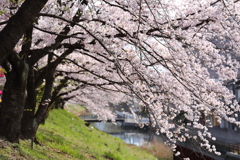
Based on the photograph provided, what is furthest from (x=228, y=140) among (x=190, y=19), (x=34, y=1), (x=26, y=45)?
(x=34, y=1)

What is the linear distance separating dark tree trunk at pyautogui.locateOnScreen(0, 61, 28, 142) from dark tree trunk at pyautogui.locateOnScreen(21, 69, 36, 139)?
3.27 ft

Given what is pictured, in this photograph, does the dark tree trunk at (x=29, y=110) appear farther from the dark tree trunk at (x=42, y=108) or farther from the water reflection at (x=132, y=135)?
the water reflection at (x=132, y=135)

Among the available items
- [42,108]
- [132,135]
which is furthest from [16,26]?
[132,135]

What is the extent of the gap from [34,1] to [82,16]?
10.4 ft

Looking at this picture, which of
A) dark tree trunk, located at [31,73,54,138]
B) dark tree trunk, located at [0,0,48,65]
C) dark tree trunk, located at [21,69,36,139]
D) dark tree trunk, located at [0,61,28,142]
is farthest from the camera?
dark tree trunk, located at [31,73,54,138]

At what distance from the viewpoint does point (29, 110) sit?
26.1 feet

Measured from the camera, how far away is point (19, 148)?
6.43m

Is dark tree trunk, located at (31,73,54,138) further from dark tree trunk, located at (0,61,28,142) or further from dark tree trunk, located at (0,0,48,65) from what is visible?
dark tree trunk, located at (0,0,48,65)

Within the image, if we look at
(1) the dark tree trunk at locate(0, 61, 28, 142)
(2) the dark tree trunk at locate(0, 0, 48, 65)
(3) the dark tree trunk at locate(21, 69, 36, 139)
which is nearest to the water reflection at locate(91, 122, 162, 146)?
(3) the dark tree trunk at locate(21, 69, 36, 139)

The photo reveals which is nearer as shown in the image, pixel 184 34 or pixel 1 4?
pixel 1 4

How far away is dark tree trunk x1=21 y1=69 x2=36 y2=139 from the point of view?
25.2 ft

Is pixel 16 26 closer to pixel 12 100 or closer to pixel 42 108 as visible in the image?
pixel 12 100

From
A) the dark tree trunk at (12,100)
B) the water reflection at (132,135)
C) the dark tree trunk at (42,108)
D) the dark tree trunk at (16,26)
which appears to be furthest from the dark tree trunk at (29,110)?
the water reflection at (132,135)

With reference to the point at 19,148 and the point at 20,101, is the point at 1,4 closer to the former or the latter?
the point at 20,101
